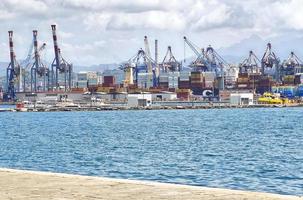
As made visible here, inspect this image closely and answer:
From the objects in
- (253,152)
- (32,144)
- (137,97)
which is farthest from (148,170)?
(137,97)

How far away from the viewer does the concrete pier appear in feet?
40.6

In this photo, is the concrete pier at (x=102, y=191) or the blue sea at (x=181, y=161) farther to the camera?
the blue sea at (x=181, y=161)

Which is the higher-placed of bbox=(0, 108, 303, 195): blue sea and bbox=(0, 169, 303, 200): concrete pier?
bbox=(0, 169, 303, 200): concrete pier

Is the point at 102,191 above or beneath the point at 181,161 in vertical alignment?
above

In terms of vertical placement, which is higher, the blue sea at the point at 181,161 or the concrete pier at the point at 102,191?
the concrete pier at the point at 102,191

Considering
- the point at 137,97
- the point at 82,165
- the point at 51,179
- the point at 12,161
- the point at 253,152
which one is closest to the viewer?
the point at 51,179

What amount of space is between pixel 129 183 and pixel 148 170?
639 inches

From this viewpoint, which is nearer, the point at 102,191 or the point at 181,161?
the point at 102,191

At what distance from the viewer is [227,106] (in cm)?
17988

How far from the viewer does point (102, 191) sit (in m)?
13.2

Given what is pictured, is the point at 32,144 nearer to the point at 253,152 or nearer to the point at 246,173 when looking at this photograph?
the point at 253,152

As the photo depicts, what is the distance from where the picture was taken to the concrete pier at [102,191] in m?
12.4

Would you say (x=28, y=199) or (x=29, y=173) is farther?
(x=29, y=173)

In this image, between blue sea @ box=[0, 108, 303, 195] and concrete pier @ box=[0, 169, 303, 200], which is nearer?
concrete pier @ box=[0, 169, 303, 200]
